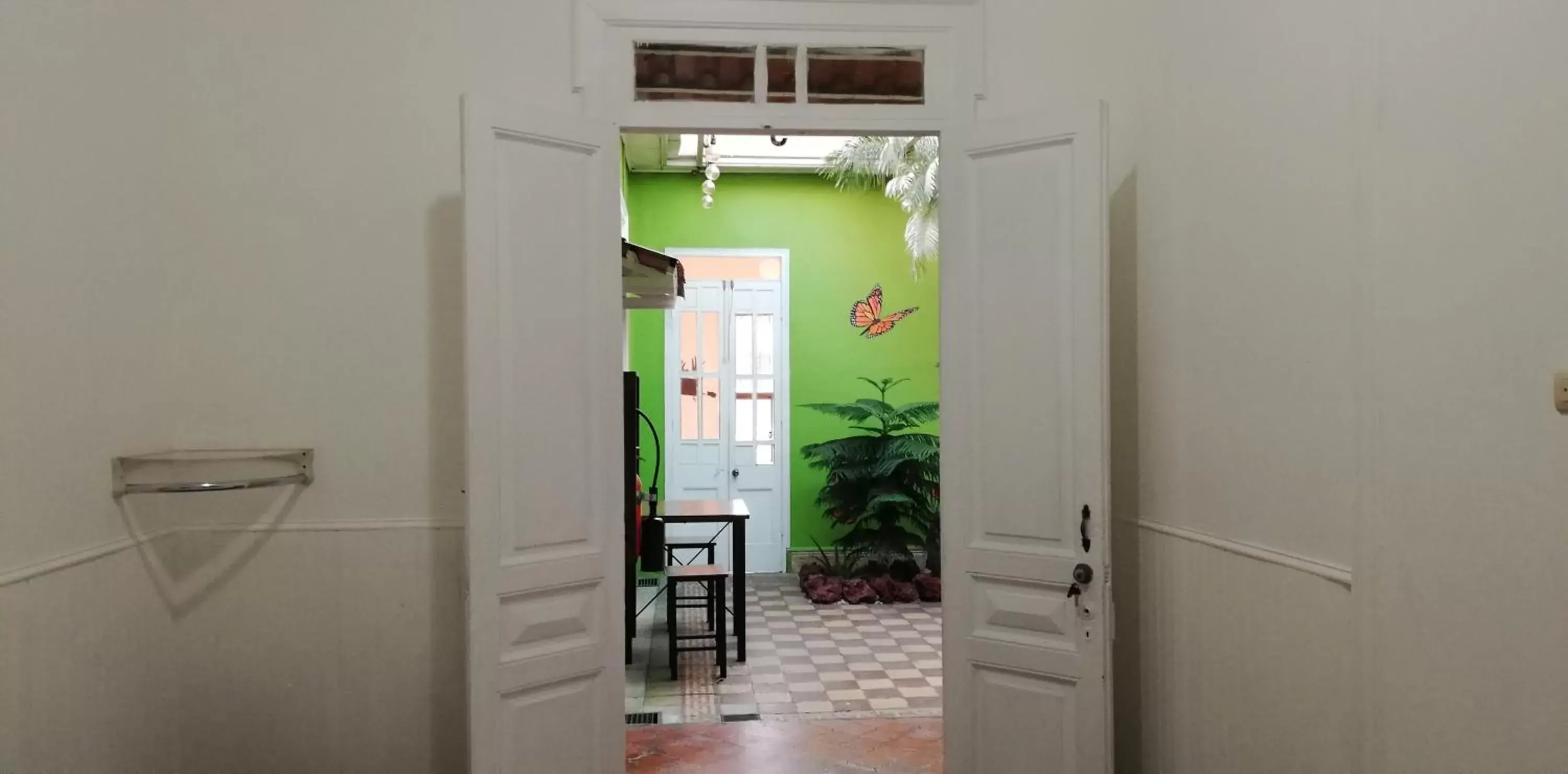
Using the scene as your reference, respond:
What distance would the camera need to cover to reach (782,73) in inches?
116

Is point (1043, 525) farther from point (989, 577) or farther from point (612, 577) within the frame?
point (612, 577)

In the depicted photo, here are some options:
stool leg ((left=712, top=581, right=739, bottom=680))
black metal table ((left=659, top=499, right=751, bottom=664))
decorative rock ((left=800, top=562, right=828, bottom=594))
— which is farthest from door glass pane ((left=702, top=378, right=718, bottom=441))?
stool leg ((left=712, top=581, right=739, bottom=680))

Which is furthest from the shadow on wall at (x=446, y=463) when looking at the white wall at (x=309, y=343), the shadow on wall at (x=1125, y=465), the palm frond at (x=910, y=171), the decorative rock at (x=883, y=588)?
the decorative rock at (x=883, y=588)

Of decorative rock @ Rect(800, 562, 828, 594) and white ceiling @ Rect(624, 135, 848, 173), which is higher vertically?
white ceiling @ Rect(624, 135, 848, 173)

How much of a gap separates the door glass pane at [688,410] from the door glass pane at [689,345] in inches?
4.3

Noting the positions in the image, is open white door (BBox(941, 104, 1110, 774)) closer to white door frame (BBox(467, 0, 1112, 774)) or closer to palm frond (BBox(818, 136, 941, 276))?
white door frame (BBox(467, 0, 1112, 774))

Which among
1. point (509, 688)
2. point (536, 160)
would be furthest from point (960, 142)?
point (509, 688)

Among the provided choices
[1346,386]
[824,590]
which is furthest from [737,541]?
[1346,386]

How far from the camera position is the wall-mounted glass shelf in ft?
7.95

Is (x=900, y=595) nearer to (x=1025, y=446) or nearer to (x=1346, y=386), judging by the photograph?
(x=1025, y=446)

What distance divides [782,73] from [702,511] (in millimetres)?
3082

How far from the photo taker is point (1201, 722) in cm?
253

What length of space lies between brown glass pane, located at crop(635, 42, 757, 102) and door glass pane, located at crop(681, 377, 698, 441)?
4.79 m

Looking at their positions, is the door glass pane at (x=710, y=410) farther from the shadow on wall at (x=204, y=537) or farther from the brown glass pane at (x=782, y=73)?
the shadow on wall at (x=204, y=537)
